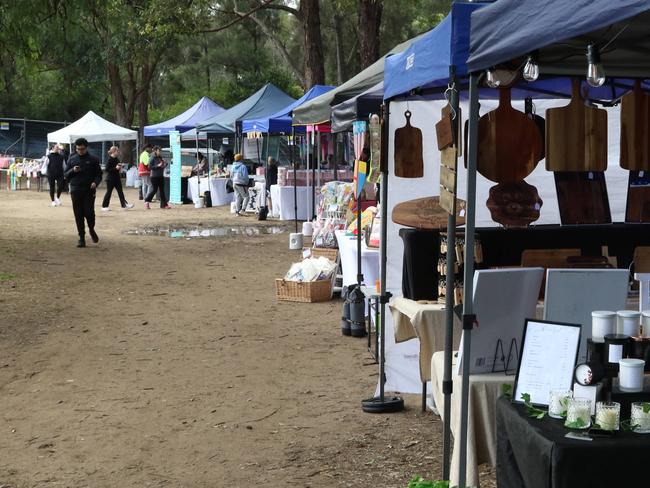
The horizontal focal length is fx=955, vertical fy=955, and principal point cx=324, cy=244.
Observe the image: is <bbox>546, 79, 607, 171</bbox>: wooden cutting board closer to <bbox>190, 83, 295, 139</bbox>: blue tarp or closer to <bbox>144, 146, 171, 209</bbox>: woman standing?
<bbox>190, 83, 295, 139</bbox>: blue tarp

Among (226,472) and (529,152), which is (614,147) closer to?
(529,152)

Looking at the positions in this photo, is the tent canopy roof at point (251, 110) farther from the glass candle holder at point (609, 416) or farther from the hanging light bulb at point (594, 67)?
the glass candle holder at point (609, 416)

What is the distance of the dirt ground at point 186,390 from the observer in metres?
5.45

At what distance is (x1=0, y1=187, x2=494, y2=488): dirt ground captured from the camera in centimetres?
545

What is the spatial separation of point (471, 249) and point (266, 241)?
13.9 metres

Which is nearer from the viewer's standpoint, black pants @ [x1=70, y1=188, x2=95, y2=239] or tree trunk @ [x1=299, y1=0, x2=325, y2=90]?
black pants @ [x1=70, y1=188, x2=95, y2=239]

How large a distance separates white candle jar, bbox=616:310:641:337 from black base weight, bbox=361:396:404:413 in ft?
9.09

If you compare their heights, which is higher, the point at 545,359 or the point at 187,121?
the point at 187,121

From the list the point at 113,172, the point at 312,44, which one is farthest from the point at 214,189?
the point at 312,44

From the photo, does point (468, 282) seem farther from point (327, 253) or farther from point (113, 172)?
point (113, 172)

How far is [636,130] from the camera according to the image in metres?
5.73

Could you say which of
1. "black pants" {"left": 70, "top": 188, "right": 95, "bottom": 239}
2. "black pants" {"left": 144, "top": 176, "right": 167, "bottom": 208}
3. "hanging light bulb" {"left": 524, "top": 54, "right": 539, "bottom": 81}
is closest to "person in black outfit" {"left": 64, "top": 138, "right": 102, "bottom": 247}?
"black pants" {"left": 70, "top": 188, "right": 95, "bottom": 239}

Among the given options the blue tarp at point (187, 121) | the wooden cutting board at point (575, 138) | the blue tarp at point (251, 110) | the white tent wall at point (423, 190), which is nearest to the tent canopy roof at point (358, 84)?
the white tent wall at point (423, 190)

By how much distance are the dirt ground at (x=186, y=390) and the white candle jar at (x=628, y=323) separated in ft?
5.05
